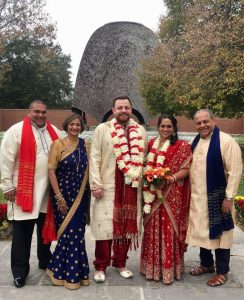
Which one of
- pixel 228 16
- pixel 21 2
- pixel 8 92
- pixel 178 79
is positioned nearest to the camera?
pixel 228 16

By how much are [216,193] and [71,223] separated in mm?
1334

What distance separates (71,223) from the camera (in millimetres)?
3447

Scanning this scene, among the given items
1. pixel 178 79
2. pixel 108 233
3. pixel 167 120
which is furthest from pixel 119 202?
pixel 178 79

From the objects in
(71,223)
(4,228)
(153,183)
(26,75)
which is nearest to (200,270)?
(153,183)

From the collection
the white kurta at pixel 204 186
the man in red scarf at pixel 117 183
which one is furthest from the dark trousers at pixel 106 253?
the white kurta at pixel 204 186

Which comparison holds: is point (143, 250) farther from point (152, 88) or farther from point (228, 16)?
point (152, 88)

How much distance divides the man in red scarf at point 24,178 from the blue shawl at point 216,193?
4.91 feet

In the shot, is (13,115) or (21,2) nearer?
(21,2)

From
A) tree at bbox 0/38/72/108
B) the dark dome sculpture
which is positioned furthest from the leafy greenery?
the dark dome sculpture

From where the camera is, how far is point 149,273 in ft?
11.8

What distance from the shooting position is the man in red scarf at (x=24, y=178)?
340cm

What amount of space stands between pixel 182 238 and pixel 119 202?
69cm

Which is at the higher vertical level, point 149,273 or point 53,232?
point 53,232

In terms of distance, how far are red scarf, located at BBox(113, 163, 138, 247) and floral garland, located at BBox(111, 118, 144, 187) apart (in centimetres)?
9
